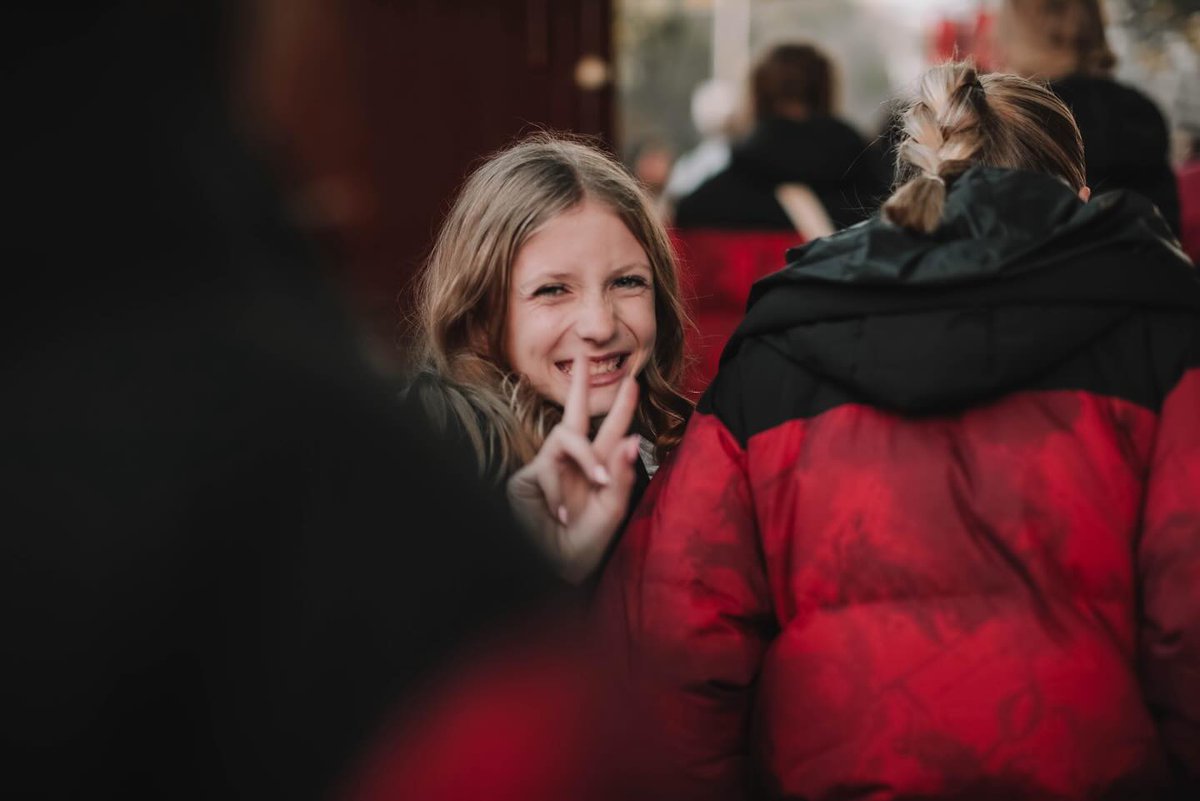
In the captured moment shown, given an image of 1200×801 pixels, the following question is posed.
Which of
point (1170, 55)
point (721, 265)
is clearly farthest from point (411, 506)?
point (1170, 55)

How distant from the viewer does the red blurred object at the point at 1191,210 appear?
390 centimetres

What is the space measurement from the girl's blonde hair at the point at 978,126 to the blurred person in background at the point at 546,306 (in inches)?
20.9

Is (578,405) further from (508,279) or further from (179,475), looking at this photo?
(179,475)

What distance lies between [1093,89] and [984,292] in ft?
6.62

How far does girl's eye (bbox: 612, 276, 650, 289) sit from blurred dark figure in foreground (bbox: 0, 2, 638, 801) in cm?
159

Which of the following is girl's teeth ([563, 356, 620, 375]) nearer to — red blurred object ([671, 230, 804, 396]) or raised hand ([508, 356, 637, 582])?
raised hand ([508, 356, 637, 582])

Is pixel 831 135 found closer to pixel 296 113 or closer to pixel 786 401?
pixel 786 401

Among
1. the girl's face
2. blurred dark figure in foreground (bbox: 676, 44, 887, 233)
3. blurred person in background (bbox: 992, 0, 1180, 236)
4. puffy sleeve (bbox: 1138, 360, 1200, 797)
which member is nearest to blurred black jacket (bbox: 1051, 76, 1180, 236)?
blurred person in background (bbox: 992, 0, 1180, 236)

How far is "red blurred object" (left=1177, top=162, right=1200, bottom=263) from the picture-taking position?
3902mm

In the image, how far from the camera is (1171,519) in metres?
1.47

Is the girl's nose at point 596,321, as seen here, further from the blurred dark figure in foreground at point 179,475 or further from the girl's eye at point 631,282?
the blurred dark figure in foreground at point 179,475

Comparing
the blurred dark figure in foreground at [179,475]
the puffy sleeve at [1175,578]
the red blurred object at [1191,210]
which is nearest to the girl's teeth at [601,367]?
the puffy sleeve at [1175,578]

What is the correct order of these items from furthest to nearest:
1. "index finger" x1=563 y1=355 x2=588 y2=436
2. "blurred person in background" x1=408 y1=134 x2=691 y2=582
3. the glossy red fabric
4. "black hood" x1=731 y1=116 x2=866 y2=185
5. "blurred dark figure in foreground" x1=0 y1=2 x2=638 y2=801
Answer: "black hood" x1=731 y1=116 x2=866 y2=185
"blurred person in background" x1=408 y1=134 x2=691 y2=582
"index finger" x1=563 y1=355 x2=588 y2=436
the glossy red fabric
"blurred dark figure in foreground" x1=0 y1=2 x2=638 y2=801

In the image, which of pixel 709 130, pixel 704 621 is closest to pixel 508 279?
pixel 704 621
